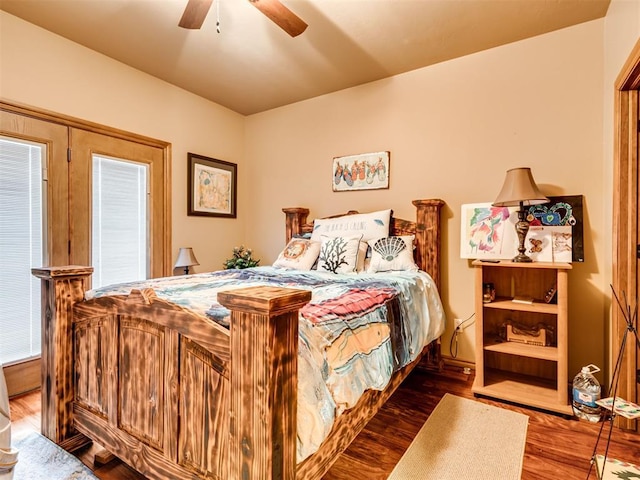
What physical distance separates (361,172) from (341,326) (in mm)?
2205

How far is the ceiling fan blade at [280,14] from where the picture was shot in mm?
1674

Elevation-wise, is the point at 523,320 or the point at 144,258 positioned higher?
the point at 144,258

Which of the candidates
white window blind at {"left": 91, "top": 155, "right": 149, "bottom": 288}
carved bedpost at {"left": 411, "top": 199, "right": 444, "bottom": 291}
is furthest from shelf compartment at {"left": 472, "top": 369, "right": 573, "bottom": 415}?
white window blind at {"left": 91, "top": 155, "right": 149, "bottom": 288}

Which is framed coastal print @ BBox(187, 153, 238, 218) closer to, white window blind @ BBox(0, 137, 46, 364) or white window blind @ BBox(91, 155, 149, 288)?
white window blind @ BBox(91, 155, 149, 288)

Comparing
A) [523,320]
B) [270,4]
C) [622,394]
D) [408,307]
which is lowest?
[622,394]

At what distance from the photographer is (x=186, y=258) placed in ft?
10.4

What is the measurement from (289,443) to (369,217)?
2.18 meters

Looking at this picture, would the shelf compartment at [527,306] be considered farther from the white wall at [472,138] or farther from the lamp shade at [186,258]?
the lamp shade at [186,258]

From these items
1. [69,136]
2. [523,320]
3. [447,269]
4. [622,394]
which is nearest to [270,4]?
[69,136]

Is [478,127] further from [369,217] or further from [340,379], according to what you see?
[340,379]

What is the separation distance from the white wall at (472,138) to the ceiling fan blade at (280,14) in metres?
1.40

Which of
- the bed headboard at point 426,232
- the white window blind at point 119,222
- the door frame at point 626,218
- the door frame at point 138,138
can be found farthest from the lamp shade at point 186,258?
the door frame at point 626,218

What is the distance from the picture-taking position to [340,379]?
1.13 m

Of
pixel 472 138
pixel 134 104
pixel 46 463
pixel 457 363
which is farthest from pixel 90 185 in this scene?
pixel 457 363
